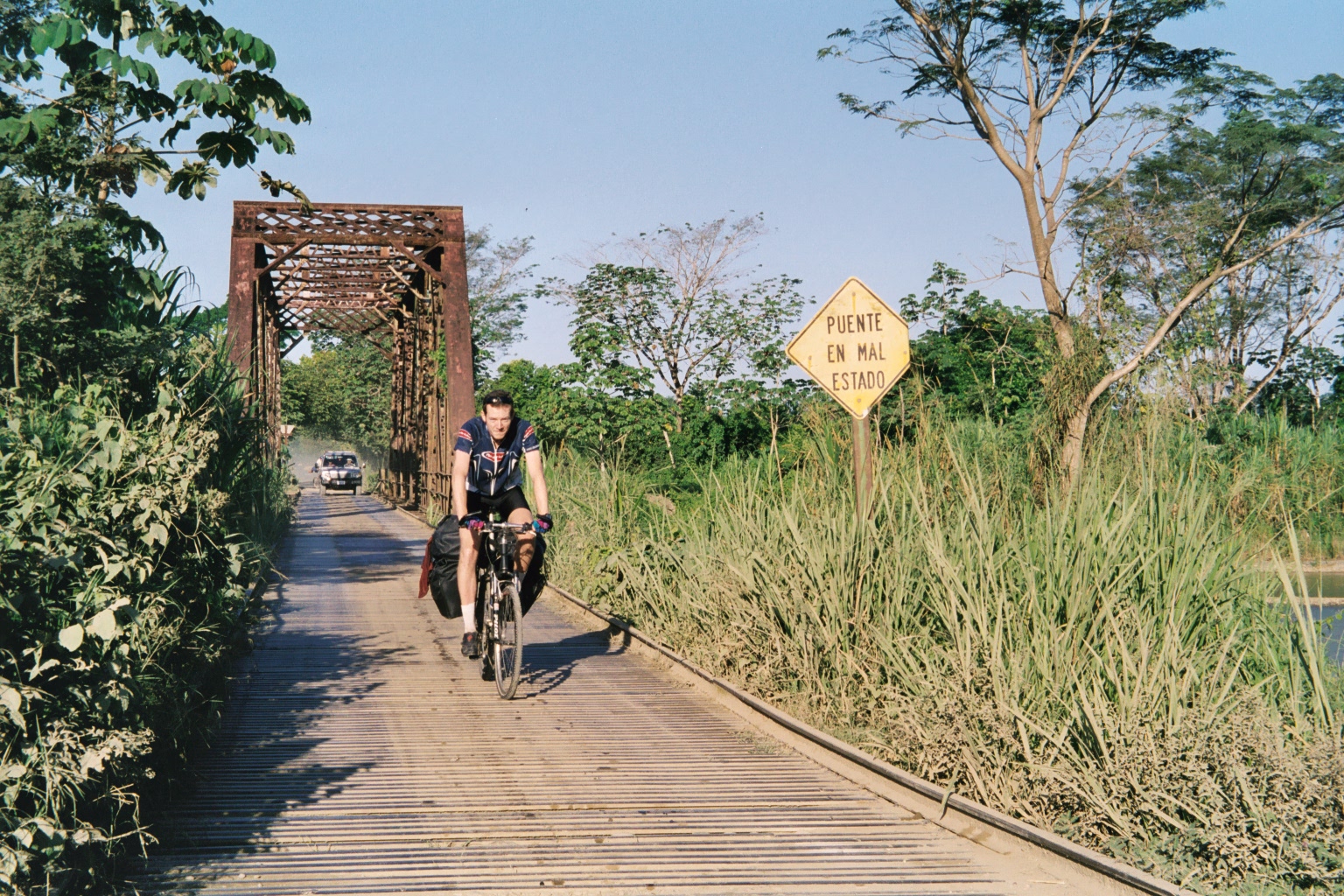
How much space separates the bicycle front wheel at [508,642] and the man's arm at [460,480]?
591 millimetres

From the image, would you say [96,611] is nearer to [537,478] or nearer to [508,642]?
[508,642]

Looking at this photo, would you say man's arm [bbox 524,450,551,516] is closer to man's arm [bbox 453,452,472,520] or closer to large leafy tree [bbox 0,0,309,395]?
man's arm [bbox 453,452,472,520]

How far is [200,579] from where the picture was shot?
5051 millimetres

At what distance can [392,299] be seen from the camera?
30094mm

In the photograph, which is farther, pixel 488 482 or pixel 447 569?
pixel 447 569

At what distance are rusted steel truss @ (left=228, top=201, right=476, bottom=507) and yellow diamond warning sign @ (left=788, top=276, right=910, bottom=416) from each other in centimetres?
663

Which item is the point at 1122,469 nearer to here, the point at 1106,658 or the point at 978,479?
the point at 978,479

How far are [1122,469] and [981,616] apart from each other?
140 centimetres

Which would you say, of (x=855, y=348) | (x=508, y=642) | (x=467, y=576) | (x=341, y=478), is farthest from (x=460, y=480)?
(x=341, y=478)

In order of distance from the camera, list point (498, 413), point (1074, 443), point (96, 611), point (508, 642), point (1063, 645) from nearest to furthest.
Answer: point (96, 611), point (1063, 645), point (1074, 443), point (508, 642), point (498, 413)

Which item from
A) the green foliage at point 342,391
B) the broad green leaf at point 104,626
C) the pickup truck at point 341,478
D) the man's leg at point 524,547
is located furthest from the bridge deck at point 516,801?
the pickup truck at point 341,478

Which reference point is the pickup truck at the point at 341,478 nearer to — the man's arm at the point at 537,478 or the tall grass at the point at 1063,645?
the man's arm at the point at 537,478

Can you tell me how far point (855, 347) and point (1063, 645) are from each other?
10.3 ft

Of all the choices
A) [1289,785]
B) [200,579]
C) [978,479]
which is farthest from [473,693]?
[1289,785]
